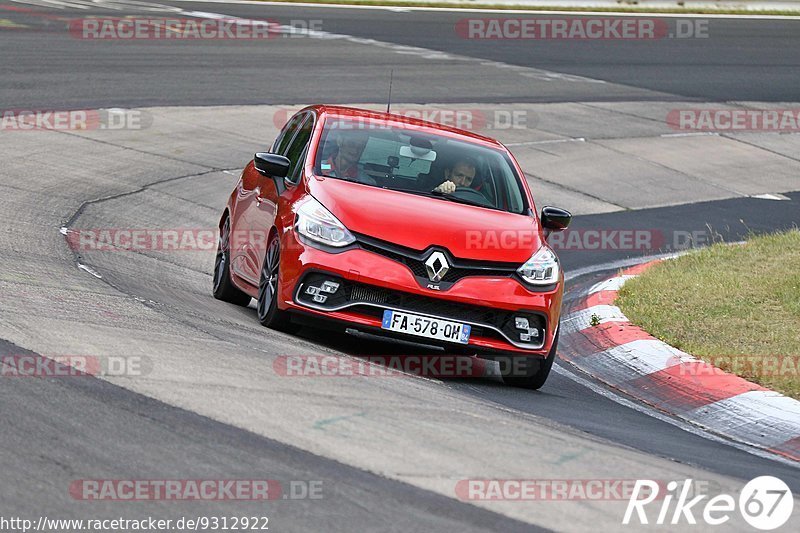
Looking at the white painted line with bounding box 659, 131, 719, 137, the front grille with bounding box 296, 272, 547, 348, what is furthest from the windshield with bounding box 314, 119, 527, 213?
the white painted line with bounding box 659, 131, 719, 137

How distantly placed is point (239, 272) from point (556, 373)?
7.81ft

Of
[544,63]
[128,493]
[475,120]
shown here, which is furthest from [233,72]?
[128,493]

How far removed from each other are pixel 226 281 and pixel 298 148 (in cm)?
121

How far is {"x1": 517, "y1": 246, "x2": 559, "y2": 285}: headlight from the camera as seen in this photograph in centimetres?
855

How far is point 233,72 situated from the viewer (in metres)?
22.7

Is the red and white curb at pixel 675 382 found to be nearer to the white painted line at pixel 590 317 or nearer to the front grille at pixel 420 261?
the white painted line at pixel 590 317

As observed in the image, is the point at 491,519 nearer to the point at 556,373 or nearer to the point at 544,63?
the point at 556,373

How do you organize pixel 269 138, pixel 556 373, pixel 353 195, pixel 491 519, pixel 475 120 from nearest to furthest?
pixel 491 519
pixel 353 195
pixel 556 373
pixel 269 138
pixel 475 120

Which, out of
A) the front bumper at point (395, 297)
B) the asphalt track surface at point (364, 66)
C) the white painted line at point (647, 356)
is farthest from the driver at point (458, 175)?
the asphalt track surface at point (364, 66)

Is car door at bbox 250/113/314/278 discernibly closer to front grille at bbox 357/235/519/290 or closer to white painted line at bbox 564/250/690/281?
front grille at bbox 357/235/519/290

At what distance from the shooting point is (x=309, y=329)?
9422 mm

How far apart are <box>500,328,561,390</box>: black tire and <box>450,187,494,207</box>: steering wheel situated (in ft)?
3.63

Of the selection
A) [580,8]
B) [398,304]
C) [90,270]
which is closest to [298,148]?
[90,270]

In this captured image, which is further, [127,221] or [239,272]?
[127,221]
